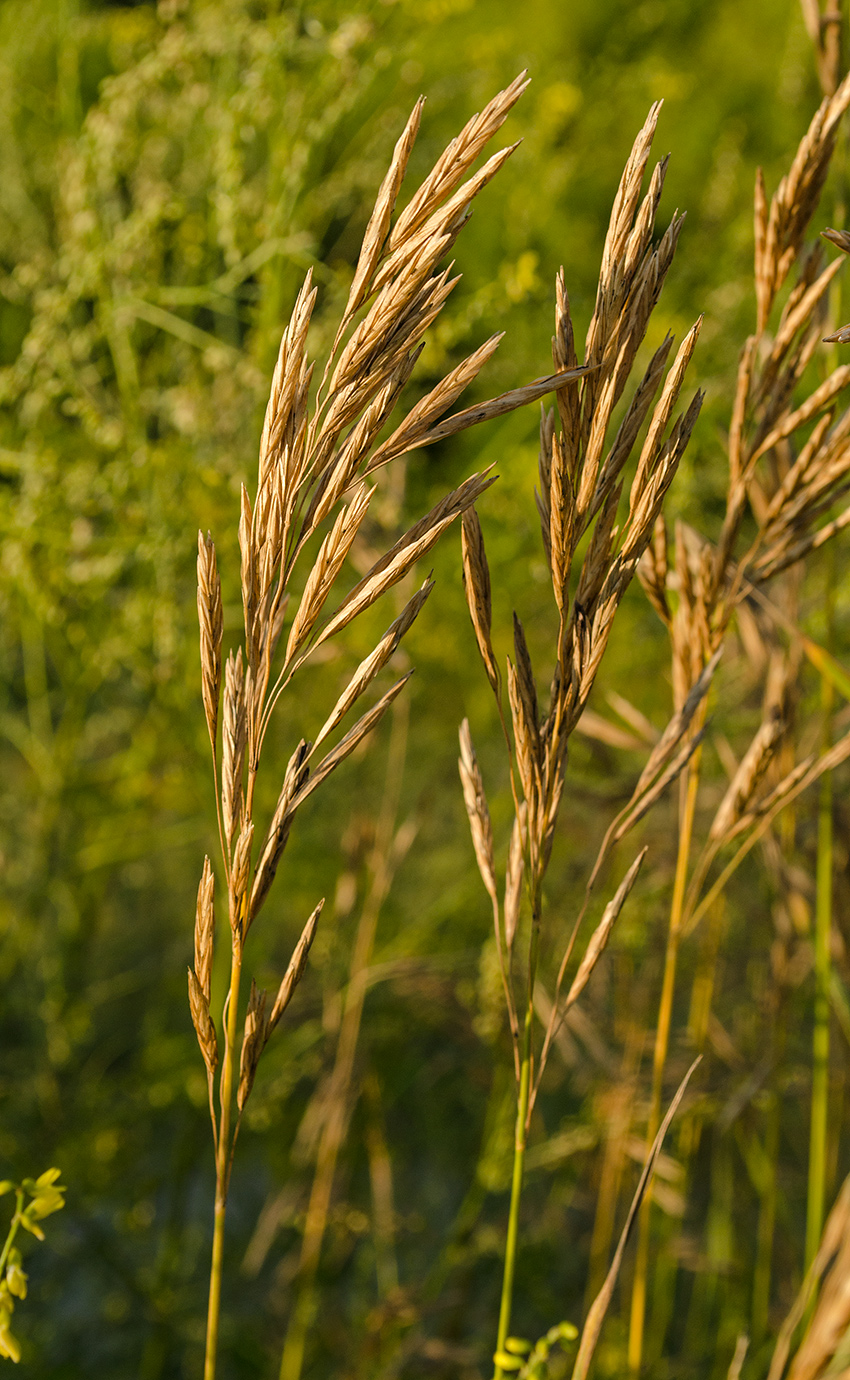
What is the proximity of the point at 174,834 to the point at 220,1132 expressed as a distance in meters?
0.92

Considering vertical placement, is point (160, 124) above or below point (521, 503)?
above

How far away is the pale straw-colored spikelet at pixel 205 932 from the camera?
11.2 inches

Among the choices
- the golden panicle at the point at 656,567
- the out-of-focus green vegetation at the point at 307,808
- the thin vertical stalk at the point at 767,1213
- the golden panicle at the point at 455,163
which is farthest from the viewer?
the out-of-focus green vegetation at the point at 307,808

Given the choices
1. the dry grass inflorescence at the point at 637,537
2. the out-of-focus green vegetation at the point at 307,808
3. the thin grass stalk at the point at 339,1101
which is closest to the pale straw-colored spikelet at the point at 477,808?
the dry grass inflorescence at the point at 637,537

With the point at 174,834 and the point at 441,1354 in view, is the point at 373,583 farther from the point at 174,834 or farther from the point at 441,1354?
the point at 174,834

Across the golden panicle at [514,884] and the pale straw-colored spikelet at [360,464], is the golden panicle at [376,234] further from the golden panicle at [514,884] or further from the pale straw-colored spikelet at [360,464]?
the golden panicle at [514,884]

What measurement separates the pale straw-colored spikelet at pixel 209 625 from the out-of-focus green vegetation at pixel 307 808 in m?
0.38

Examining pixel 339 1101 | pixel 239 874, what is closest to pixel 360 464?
pixel 239 874

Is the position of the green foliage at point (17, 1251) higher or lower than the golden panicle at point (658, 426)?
lower

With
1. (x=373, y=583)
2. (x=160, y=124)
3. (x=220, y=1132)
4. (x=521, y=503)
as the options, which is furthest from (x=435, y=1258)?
(x=160, y=124)

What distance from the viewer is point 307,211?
93cm

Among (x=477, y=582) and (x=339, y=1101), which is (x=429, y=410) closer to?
(x=477, y=582)

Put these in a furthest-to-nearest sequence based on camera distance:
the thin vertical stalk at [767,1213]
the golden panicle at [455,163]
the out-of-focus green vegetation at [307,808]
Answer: the out-of-focus green vegetation at [307,808], the thin vertical stalk at [767,1213], the golden panicle at [455,163]

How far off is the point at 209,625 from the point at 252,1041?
12 centimetres
